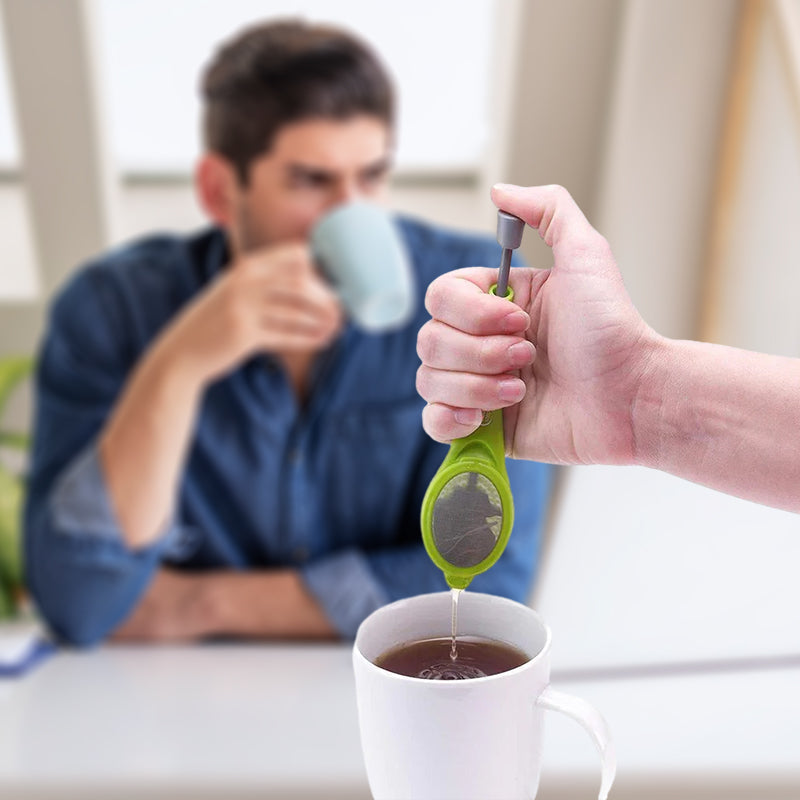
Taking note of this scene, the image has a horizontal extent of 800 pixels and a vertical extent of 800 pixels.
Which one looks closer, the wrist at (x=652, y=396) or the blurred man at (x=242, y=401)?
the wrist at (x=652, y=396)

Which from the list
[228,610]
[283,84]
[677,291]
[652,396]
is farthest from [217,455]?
[652,396]

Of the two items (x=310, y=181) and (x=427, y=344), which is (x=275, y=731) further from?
(x=310, y=181)

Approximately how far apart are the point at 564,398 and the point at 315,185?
0.88m

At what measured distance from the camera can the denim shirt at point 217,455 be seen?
1.13 m

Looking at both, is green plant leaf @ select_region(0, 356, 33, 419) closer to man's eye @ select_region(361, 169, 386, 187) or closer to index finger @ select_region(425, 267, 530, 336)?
man's eye @ select_region(361, 169, 386, 187)

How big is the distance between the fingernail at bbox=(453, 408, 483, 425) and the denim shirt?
68cm

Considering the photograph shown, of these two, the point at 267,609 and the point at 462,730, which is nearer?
the point at 462,730

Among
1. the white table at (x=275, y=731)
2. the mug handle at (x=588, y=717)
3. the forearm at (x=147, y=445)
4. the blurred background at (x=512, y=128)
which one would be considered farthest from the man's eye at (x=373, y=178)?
the mug handle at (x=588, y=717)

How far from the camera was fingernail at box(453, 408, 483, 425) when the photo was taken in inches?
14.1

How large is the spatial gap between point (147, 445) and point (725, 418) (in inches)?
34.0

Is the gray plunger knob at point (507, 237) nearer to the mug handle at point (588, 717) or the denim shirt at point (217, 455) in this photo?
the mug handle at point (588, 717)

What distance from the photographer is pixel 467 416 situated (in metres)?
0.36

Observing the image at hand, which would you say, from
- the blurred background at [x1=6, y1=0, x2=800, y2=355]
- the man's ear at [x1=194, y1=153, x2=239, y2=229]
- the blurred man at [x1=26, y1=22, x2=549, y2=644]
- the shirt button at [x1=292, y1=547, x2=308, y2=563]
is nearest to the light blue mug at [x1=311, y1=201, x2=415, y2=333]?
the blurred man at [x1=26, y1=22, x2=549, y2=644]

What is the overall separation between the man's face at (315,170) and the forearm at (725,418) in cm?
85
